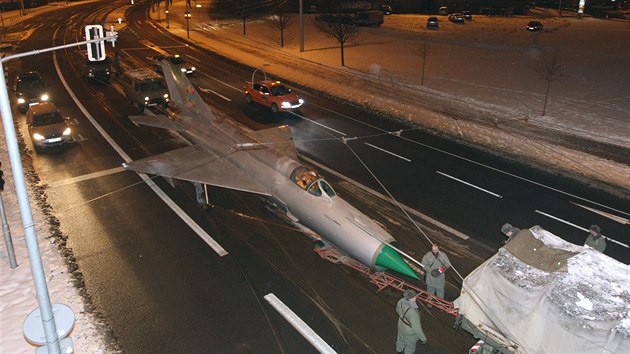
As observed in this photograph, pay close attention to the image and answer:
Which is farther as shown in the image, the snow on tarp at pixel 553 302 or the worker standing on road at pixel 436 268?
the worker standing on road at pixel 436 268

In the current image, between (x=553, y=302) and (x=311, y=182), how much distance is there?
8290 millimetres

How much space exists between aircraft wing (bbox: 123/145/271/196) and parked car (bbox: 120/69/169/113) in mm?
11276

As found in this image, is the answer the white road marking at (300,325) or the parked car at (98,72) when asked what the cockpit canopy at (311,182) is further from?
the parked car at (98,72)

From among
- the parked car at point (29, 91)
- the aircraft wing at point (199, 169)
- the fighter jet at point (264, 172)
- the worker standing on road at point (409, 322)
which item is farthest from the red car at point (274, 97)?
the worker standing on road at point (409, 322)

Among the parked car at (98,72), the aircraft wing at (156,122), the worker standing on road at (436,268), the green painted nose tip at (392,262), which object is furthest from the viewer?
the parked car at (98,72)

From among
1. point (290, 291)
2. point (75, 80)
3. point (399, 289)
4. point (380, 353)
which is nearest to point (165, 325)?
point (290, 291)

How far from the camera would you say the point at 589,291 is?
28.4 feet

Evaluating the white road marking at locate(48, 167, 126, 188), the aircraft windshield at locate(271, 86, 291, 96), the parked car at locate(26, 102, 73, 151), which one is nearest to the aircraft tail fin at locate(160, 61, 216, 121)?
the white road marking at locate(48, 167, 126, 188)

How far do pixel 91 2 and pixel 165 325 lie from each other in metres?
122

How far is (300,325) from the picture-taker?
12.0 meters

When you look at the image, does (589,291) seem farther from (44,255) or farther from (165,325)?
(44,255)

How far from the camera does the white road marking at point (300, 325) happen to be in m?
11.3

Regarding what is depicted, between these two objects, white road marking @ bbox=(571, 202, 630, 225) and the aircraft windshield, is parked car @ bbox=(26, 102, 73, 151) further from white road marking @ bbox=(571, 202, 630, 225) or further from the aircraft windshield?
white road marking @ bbox=(571, 202, 630, 225)

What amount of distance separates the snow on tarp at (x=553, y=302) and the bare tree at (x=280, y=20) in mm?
51985
